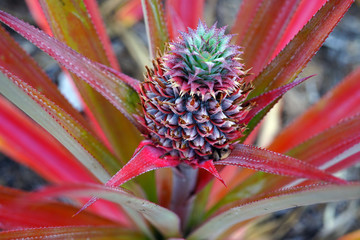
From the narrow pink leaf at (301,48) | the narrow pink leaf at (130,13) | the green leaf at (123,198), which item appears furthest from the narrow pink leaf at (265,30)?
the narrow pink leaf at (130,13)

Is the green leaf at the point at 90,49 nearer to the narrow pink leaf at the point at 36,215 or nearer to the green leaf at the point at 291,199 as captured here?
the narrow pink leaf at the point at 36,215

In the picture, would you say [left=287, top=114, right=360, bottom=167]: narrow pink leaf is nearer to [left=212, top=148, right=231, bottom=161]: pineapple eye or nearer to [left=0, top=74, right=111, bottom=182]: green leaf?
[left=212, top=148, right=231, bottom=161]: pineapple eye

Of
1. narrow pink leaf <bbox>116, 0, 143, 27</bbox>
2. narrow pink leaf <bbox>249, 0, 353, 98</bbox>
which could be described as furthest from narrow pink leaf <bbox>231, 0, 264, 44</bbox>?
narrow pink leaf <bbox>116, 0, 143, 27</bbox>

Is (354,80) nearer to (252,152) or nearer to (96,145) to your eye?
(252,152)

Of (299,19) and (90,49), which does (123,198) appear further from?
(299,19)

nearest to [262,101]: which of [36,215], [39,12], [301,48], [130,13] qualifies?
[301,48]

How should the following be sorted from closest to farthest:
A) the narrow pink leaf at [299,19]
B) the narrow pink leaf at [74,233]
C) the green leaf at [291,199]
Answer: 1. the green leaf at [291,199]
2. the narrow pink leaf at [74,233]
3. the narrow pink leaf at [299,19]

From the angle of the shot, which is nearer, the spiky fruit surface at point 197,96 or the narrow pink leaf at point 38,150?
the spiky fruit surface at point 197,96

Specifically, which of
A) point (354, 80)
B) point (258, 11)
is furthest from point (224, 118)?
point (354, 80)
